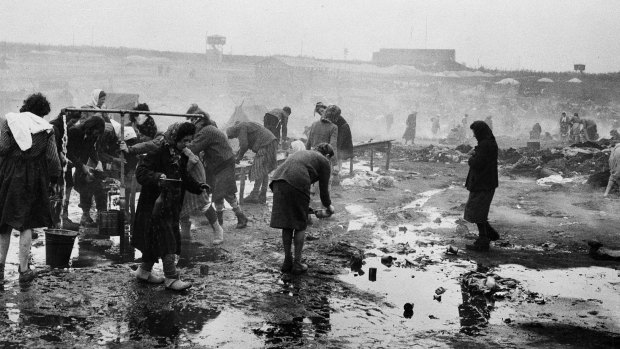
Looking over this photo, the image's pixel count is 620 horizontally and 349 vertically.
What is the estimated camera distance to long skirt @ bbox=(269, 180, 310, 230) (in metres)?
6.67

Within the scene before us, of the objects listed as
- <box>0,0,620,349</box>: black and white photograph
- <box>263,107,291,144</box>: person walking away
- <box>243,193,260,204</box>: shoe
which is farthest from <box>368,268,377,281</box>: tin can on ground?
<box>263,107,291,144</box>: person walking away

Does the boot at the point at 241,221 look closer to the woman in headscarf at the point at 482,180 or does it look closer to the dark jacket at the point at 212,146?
the dark jacket at the point at 212,146

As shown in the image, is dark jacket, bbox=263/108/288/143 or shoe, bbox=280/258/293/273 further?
dark jacket, bbox=263/108/288/143

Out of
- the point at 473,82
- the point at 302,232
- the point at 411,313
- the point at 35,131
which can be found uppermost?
the point at 473,82

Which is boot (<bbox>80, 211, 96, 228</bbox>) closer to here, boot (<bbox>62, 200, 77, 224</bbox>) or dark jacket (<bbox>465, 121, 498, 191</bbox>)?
boot (<bbox>62, 200, 77, 224</bbox>)

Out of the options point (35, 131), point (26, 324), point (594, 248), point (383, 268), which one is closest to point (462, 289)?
point (383, 268)

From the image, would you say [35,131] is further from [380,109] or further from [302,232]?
[380,109]

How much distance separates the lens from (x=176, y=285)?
5926mm

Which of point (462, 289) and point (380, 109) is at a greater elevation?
point (380, 109)

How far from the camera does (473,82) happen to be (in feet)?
157

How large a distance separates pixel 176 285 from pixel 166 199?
2.90 feet

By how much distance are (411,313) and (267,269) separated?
6.44 feet

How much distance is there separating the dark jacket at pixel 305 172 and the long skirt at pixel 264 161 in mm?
3704

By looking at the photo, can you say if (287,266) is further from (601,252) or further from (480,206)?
(601,252)
